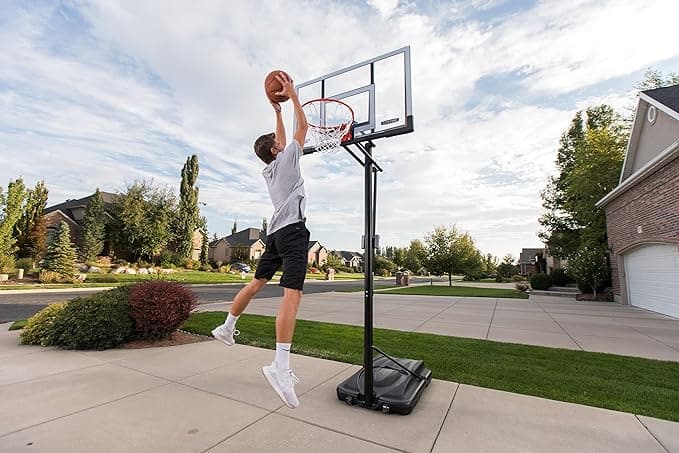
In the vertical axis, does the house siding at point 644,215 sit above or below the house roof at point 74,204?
below

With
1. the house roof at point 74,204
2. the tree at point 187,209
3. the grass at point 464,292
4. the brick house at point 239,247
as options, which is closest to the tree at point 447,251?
the grass at point 464,292

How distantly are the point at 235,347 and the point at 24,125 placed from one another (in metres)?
12.6

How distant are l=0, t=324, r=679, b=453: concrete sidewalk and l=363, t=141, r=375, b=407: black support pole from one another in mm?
381

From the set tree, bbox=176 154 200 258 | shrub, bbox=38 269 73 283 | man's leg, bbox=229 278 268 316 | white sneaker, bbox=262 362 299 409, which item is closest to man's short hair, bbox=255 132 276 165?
man's leg, bbox=229 278 268 316

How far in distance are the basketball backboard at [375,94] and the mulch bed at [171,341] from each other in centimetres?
390

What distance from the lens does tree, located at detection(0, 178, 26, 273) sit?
57.3 feet

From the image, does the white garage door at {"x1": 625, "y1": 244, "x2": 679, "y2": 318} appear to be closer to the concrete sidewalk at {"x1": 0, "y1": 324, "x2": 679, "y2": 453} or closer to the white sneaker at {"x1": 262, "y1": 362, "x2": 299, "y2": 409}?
the concrete sidewalk at {"x1": 0, "y1": 324, "x2": 679, "y2": 453}

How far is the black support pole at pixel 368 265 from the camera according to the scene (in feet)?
9.03

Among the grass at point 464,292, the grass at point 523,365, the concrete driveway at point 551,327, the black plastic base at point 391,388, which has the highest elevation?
the black plastic base at point 391,388

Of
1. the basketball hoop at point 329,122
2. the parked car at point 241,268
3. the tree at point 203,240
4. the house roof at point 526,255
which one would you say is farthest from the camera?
the house roof at point 526,255

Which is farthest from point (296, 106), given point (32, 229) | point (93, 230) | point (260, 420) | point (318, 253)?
point (318, 253)

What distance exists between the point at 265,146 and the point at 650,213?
520 inches

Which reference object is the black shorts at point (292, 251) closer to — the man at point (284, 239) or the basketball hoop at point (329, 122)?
the man at point (284, 239)

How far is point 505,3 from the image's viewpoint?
5879mm
